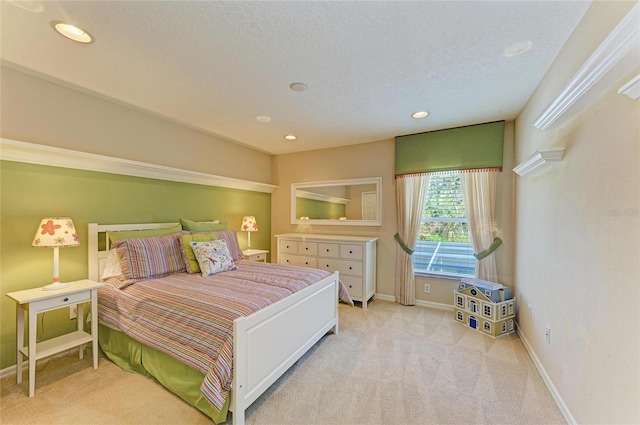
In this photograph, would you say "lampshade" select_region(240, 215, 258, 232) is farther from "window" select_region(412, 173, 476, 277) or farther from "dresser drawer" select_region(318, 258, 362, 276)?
"window" select_region(412, 173, 476, 277)

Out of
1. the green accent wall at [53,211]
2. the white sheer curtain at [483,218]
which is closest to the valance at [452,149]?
the white sheer curtain at [483,218]

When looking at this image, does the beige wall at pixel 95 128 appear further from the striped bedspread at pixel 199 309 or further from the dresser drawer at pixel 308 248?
the dresser drawer at pixel 308 248

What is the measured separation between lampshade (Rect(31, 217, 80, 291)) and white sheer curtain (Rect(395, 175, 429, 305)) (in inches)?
141

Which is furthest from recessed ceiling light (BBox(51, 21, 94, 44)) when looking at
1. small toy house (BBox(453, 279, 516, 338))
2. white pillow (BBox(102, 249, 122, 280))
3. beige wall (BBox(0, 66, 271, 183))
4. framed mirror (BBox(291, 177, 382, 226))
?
small toy house (BBox(453, 279, 516, 338))

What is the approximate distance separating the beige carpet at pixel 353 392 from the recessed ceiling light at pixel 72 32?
8.08ft

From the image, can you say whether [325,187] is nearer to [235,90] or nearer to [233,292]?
[235,90]

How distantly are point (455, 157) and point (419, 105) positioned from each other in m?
1.09

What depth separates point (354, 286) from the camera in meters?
3.66

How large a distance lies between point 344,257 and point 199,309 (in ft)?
7.52

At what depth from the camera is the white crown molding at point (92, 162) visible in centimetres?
201

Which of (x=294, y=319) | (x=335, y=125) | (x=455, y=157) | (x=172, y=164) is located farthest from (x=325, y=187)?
(x=294, y=319)

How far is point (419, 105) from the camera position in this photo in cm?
271

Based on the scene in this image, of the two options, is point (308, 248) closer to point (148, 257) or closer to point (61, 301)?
point (148, 257)

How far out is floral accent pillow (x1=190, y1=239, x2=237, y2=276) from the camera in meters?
2.60
